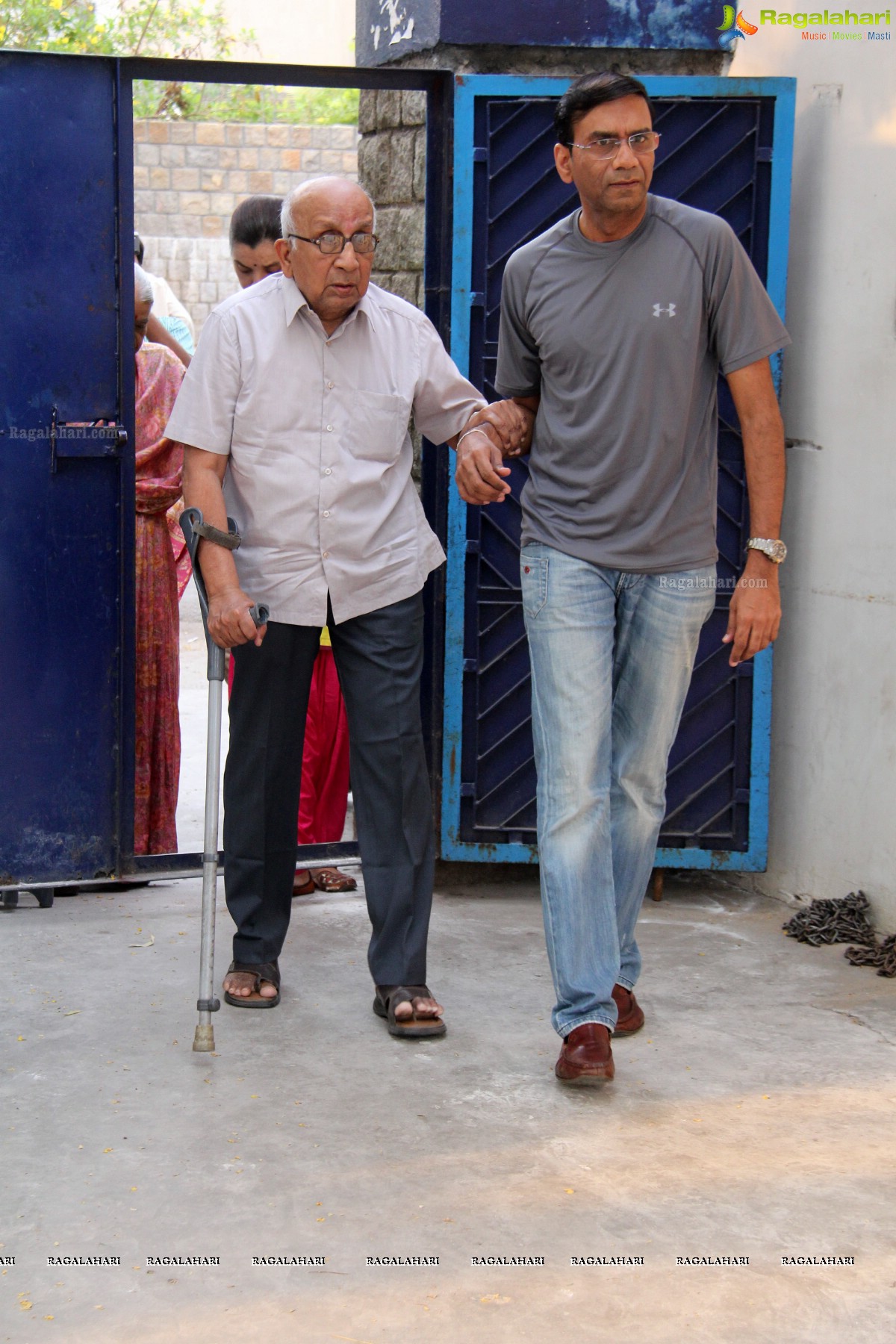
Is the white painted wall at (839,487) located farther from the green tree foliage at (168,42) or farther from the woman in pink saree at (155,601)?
the green tree foliage at (168,42)

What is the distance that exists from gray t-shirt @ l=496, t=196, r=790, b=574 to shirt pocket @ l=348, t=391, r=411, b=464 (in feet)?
1.39

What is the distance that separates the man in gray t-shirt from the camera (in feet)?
11.1

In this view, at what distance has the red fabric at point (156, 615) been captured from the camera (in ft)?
16.8

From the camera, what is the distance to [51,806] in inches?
188

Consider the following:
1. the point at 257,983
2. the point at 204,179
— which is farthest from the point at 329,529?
the point at 204,179

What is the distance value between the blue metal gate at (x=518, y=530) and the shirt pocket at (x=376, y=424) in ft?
3.21

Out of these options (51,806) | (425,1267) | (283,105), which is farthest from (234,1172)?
(283,105)

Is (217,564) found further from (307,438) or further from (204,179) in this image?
(204,179)

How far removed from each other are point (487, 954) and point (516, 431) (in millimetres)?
1585

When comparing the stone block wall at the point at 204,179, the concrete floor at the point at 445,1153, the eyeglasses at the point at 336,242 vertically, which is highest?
the stone block wall at the point at 204,179

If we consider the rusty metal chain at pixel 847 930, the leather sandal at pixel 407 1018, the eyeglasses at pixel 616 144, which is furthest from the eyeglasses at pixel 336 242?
the rusty metal chain at pixel 847 930

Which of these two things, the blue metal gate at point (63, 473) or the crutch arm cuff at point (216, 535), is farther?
the blue metal gate at point (63, 473)

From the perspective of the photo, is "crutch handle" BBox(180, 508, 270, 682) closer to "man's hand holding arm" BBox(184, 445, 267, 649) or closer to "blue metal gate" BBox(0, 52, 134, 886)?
"man's hand holding arm" BBox(184, 445, 267, 649)

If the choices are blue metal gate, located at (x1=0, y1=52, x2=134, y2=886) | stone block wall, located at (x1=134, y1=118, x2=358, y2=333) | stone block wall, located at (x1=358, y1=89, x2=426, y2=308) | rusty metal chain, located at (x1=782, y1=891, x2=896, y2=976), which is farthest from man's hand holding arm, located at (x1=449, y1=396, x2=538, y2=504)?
A: stone block wall, located at (x1=134, y1=118, x2=358, y2=333)
